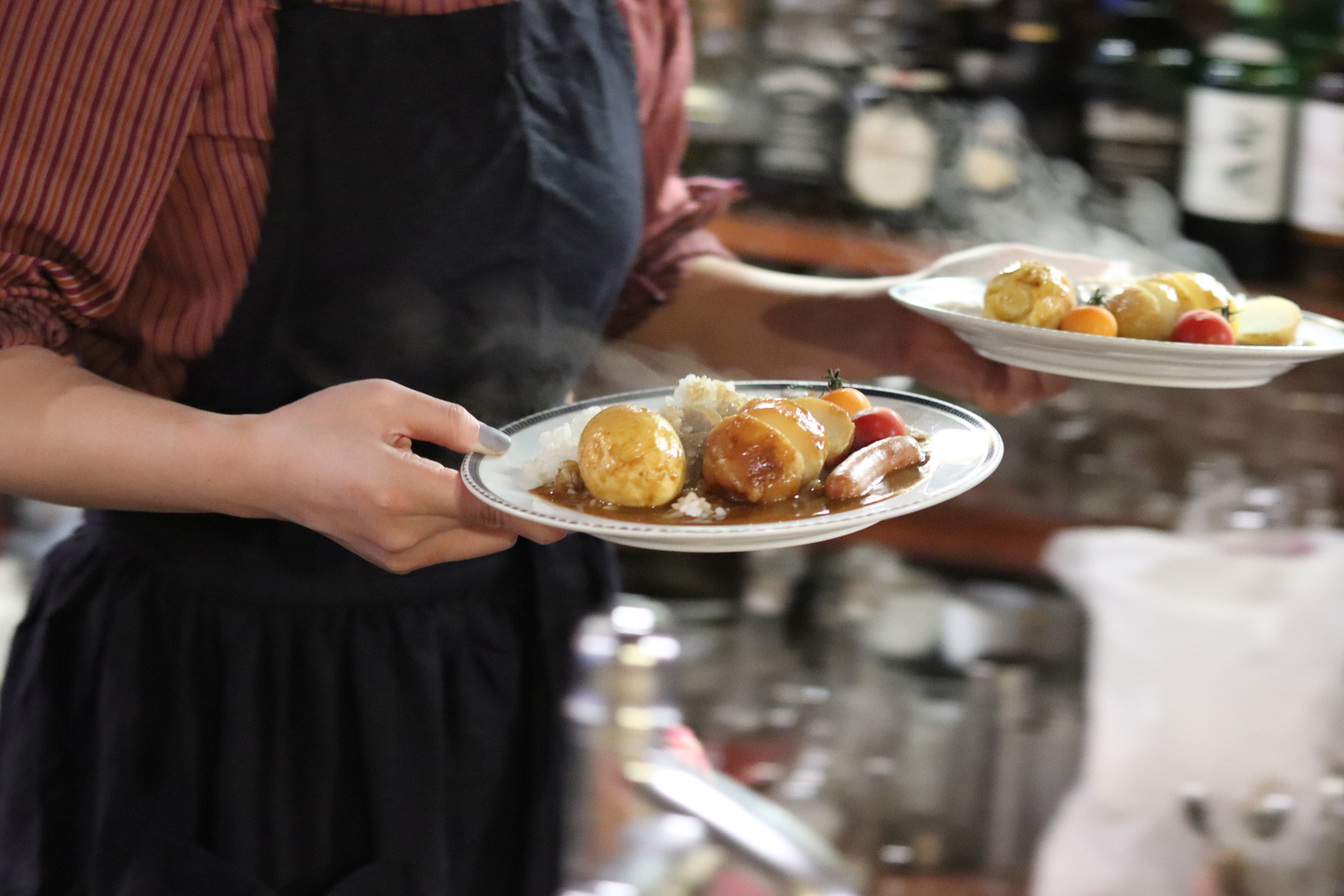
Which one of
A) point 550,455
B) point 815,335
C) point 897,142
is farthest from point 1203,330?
point 897,142

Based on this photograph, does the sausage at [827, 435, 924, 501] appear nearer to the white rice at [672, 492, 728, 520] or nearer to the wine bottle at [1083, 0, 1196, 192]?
the white rice at [672, 492, 728, 520]

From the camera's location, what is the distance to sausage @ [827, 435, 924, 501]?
19.9 inches

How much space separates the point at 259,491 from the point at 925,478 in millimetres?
320

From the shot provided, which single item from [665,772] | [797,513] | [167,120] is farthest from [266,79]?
[665,772]

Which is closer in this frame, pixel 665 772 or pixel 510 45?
pixel 510 45

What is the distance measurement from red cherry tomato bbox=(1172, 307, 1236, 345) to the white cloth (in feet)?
2.10

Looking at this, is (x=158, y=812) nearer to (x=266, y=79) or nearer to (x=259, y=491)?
(x=259, y=491)

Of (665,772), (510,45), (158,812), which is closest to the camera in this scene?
(510,45)

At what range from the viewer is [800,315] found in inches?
31.8

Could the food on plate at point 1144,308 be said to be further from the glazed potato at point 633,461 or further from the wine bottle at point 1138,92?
the wine bottle at point 1138,92

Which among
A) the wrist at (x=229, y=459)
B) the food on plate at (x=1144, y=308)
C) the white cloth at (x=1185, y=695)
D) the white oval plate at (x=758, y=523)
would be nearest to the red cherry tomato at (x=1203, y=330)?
the food on plate at (x=1144, y=308)

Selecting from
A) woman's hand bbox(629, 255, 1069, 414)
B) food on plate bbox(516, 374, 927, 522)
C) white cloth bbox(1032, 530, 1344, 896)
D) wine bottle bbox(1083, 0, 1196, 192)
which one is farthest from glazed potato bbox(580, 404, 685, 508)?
white cloth bbox(1032, 530, 1344, 896)

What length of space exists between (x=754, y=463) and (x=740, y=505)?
0.02m

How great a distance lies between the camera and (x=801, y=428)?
526 millimetres
